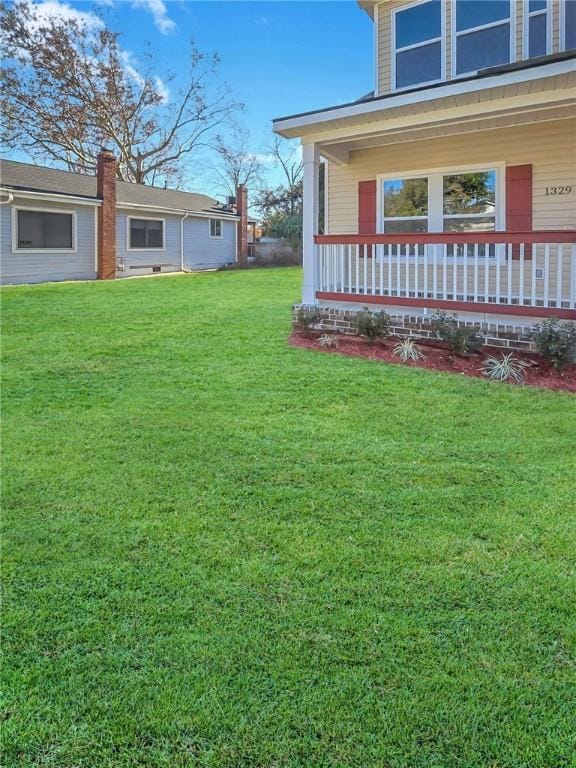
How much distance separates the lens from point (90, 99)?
2945 centimetres

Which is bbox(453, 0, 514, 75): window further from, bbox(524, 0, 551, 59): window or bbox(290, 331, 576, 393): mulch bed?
→ bbox(290, 331, 576, 393): mulch bed

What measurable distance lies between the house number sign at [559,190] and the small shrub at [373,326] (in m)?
3.78

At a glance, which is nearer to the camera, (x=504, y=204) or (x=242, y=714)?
(x=242, y=714)

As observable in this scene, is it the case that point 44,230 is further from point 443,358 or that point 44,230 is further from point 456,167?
point 443,358

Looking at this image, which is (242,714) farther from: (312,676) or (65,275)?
(65,275)

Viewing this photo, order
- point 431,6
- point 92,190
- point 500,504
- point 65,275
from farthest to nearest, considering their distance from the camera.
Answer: point 92,190
point 65,275
point 431,6
point 500,504

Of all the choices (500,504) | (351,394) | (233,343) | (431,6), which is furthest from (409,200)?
(500,504)

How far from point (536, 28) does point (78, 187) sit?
16.3m

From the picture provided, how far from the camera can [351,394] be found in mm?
5707

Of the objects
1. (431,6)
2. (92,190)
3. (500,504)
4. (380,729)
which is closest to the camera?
(380,729)

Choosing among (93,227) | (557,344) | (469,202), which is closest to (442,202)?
(469,202)

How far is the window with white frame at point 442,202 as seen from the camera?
31.9 feet

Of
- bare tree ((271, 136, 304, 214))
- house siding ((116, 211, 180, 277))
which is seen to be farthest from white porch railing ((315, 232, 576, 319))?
bare tree ((271, 136, 304, 214))

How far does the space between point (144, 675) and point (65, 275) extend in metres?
19.0
